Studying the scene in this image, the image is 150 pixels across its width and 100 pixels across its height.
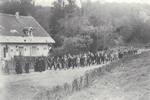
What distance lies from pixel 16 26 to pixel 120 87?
24479 mm

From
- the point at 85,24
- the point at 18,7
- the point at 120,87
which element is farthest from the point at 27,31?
the point at 120,87

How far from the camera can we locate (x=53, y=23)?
47875 millimetres

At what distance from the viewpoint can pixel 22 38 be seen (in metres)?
36.3

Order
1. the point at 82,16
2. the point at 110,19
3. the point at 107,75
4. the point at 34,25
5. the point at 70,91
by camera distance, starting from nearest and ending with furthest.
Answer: the point at 70,91, the point at 107,75, the point at 34,25, the point at 110,19, the point at 82,16

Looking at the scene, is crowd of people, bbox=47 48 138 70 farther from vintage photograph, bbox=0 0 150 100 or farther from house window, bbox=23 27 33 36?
house window, bbox=23 27 33 36

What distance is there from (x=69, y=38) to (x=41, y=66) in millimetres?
16779

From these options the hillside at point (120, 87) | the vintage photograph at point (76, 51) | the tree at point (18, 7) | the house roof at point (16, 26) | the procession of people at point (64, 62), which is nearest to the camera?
the hillside at point (120, 87)

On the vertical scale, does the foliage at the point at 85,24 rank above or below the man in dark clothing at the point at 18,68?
above

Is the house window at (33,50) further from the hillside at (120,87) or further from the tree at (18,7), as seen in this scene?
the hillside at (120,87)

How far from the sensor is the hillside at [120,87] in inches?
523

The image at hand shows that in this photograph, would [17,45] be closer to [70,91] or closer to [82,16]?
[82,16]

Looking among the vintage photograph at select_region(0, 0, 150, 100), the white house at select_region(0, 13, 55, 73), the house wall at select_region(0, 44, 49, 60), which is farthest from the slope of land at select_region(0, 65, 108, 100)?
the white house at select_region(0, 13, 55, 73)

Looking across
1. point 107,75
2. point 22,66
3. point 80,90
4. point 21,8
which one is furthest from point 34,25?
point 80,90

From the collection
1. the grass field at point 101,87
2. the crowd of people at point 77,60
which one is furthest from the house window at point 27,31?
the grass field at point 101,87
